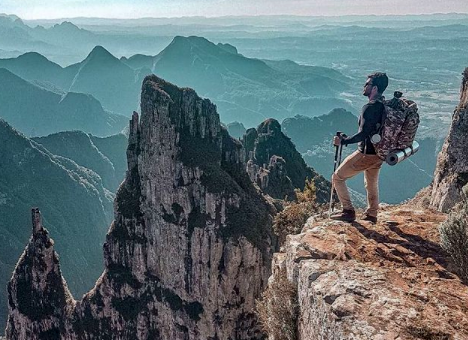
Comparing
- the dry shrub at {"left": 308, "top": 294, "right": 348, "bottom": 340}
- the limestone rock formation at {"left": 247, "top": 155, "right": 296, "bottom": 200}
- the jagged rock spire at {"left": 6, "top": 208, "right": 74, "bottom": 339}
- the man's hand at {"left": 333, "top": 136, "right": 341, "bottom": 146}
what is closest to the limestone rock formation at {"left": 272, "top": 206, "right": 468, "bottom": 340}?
the dry shrub at {"left": 308, "top": 294, "right": 348, "bottom": 340}

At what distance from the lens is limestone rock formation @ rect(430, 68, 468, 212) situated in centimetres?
2670

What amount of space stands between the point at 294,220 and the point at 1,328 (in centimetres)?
11219

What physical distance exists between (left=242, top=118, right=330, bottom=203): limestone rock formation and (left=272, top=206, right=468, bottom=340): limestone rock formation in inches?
2405

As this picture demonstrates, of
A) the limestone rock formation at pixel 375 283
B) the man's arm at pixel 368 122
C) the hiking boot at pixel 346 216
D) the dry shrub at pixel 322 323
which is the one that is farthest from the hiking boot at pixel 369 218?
the dry shrub at pixel 322 323

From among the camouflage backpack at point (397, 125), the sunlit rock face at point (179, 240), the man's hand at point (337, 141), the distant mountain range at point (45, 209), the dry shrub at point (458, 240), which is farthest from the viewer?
the distant mountain range at point (45, 209)

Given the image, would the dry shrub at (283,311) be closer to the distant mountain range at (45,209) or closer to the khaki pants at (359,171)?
the khaki pants at (359,171)

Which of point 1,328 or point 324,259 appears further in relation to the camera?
point 1,328

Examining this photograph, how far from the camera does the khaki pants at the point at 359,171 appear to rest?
1312cm

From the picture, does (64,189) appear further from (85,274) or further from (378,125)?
(378,125)

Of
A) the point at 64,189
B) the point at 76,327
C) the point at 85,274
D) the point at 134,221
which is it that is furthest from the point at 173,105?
the point at 64,189

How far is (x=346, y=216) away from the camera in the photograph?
539 inches

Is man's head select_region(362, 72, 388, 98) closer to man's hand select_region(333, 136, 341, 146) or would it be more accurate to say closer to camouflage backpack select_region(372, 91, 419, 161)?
camouflage backpack select_region(372, 91, 419, 161)

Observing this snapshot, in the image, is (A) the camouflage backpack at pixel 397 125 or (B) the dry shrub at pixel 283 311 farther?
(A) the camouflage backpack at pixel 397 125

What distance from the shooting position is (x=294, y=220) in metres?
30.1
